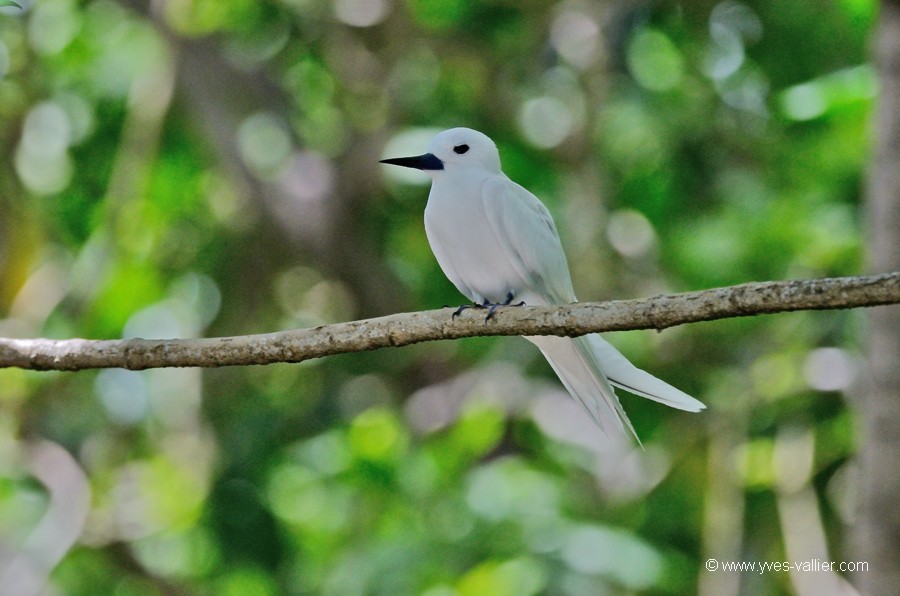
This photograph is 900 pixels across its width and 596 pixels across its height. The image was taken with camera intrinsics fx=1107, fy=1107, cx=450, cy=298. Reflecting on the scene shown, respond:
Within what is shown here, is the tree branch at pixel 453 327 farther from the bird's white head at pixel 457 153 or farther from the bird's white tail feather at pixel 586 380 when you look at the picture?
the bird's white head at pixel 457 153

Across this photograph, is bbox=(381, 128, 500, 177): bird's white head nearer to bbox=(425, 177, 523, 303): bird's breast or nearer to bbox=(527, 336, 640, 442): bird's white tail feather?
bbox=(425, 177, 523, 303): bird's breast

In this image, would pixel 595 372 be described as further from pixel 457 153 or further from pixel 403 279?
pixel 403 279

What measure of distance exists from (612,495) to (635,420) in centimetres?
51

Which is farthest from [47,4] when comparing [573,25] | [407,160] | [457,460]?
[407,160]

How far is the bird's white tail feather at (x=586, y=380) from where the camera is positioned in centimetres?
321

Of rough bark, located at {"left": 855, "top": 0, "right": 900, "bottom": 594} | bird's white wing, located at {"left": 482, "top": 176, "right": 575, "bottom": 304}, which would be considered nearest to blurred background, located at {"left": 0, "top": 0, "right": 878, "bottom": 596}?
rough bark, located at {"left": 855, "top": 0, "right": 900, "bottom": 594}

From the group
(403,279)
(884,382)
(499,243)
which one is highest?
(499,243)

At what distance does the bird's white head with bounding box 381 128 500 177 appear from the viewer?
11.1 ft

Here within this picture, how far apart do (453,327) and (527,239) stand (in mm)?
858

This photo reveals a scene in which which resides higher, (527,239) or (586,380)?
(527,239)

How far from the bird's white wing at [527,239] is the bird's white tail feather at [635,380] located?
1.20 feet

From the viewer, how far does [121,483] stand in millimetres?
8523

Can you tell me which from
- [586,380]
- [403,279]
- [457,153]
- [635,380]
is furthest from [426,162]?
[403,279]

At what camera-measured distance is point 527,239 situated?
3.52m
